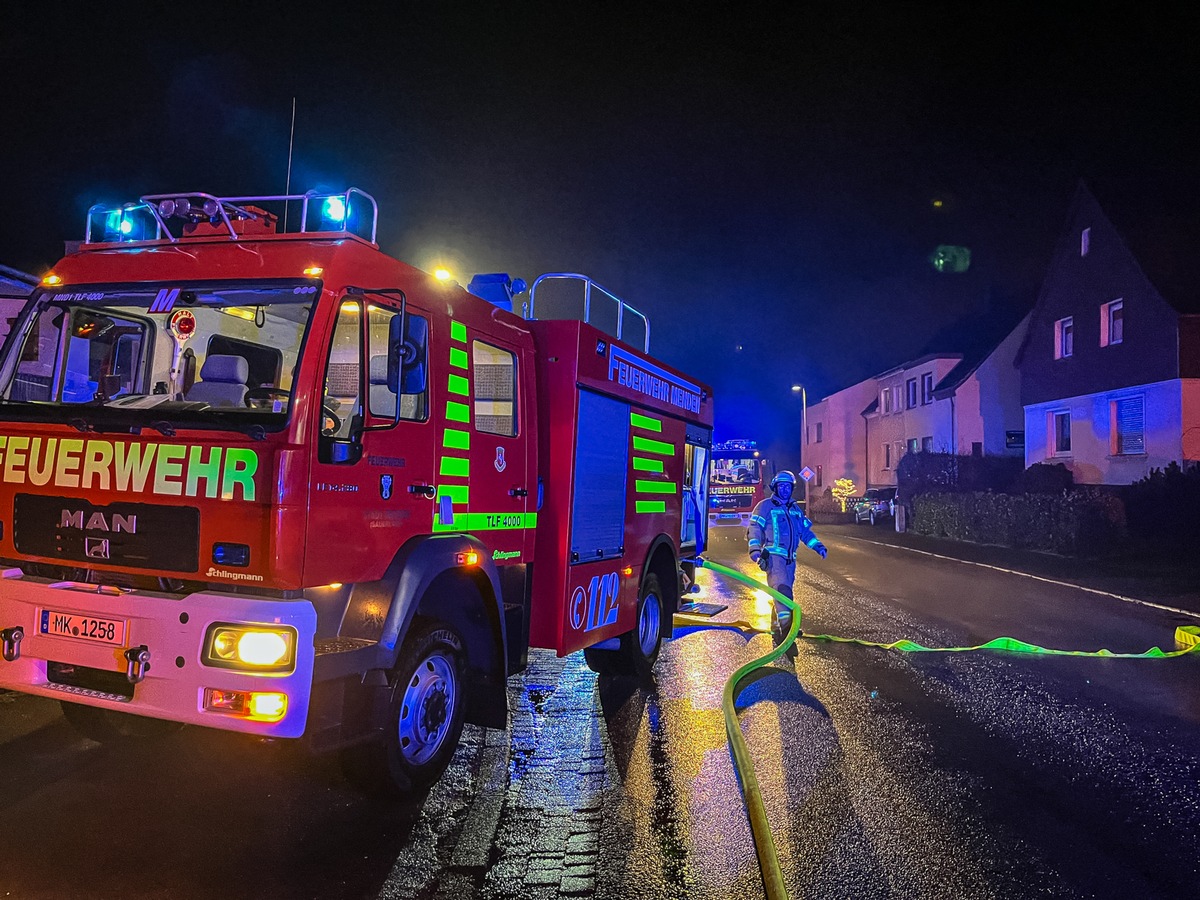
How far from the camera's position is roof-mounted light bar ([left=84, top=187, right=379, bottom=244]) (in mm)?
4559

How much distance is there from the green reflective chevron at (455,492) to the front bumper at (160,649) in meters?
1.17

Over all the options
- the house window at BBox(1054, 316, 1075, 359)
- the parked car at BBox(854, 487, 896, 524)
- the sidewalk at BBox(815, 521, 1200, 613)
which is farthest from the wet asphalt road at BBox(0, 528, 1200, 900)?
the parked car at BBox(854, 487, 896, 524)

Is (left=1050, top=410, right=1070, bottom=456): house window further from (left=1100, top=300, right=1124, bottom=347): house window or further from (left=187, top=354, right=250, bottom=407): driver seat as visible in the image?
(left=187, top=354, right=250, bottom=407): driver seat

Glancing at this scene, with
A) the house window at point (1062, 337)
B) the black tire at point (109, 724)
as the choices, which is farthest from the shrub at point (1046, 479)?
the black tire at point (109, 724)

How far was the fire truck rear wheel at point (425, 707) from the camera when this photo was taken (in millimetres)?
4301

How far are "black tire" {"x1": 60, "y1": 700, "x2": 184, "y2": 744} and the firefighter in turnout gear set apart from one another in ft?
19.5

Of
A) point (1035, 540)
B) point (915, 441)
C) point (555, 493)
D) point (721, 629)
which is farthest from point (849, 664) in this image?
point (915, 441)

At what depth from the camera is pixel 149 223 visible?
501 cm

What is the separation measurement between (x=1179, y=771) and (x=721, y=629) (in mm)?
5225

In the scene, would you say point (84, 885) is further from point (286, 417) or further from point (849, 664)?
point (849, 664)

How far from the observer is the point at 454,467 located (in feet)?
15.9

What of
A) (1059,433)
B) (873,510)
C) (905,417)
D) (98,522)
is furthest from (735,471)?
(98,522)

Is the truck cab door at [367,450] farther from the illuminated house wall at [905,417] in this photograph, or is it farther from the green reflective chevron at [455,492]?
the illuminated house wall at [905,417]

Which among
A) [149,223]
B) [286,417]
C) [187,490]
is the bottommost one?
[187,490]
